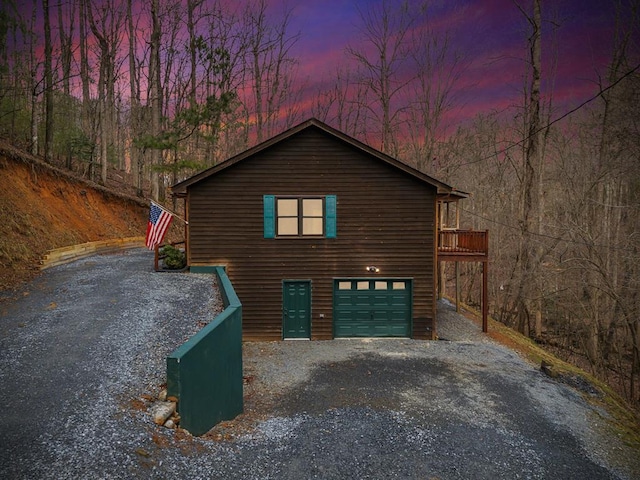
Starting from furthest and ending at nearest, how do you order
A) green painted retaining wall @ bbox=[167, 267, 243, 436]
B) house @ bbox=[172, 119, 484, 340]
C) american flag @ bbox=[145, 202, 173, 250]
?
house @ bbox=[172, 119, 484, 340]
american flag @ bbox=[145, 202, 173, 250]
green painted retaining wall @ bbox=[167, 267, 243, 436]

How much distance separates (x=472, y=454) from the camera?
6.32 meters

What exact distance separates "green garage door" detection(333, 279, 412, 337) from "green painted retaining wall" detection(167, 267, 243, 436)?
7.69m

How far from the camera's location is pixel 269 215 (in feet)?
47.5

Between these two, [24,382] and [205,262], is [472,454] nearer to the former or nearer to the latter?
[24,382]

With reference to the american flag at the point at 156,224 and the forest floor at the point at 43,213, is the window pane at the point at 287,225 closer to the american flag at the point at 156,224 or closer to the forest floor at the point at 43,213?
the american flag at the point at 156,224

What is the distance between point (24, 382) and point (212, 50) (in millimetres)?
25534

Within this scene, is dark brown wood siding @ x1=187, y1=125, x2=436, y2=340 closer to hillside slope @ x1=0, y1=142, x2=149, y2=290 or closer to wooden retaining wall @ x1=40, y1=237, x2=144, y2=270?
wooden retaining wall @ x1=40, y1=237, x2=144, y2=270

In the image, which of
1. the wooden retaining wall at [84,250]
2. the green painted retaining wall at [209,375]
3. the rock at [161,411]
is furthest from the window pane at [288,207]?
the rock at [161,411]

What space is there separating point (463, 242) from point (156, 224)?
11.4 m

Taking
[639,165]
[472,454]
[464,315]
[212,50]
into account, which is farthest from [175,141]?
[639,165]

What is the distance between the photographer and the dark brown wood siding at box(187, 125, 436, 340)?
14.4 metres

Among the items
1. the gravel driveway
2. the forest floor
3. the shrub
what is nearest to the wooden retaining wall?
the forest floor

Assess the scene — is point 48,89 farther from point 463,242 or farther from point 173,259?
point 463,242

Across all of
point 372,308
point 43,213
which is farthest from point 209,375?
point 43,213
